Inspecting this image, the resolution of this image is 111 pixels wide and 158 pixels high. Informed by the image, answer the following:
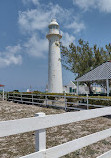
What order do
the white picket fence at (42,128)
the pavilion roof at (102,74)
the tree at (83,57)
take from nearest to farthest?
1. the white picket fence at (42,128)
2. the pavilion roof at (102,74)
3. the tree at (83,57)

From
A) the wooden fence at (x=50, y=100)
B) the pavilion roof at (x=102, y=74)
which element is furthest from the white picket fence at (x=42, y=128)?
the pavilion roof at (x=102, y=74)

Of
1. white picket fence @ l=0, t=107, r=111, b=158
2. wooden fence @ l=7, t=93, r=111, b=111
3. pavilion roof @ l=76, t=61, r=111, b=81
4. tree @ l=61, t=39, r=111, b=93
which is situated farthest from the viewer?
tree @ l=61, t=39, r=111, b=93

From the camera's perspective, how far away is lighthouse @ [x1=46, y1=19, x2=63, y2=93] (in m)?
22.7

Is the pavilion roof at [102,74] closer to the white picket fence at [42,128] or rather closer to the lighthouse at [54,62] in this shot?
the lighthouse at [54,62]

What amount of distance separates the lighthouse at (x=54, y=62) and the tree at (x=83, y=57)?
1.58m

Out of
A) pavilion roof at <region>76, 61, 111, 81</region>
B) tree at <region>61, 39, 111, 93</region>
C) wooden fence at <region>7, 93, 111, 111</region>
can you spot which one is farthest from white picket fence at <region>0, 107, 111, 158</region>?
tree at <region>61, 39, 111, 93</region>

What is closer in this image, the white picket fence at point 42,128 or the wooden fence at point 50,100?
the white picket fence at point 42,128

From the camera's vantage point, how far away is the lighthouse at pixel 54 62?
22.7m

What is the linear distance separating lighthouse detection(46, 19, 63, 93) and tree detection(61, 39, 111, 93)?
1577mm

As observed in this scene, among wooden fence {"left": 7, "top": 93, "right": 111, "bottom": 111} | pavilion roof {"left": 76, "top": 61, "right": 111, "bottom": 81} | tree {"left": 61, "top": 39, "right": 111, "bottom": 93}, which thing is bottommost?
wooden fence {"left": 7, "top": 93, "right": 111, "bottom": 111}

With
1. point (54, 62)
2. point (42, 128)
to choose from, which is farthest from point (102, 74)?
point (42, 128)

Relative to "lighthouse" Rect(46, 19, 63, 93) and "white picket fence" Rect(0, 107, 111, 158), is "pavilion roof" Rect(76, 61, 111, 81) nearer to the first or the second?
"lighthouse" Rect(46, 19, 63, 93)

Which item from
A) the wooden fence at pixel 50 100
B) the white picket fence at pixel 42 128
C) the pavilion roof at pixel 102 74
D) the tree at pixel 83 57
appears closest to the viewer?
the white picket fence at pixel 42 128

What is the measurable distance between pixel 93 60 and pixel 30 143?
18.0 metres
